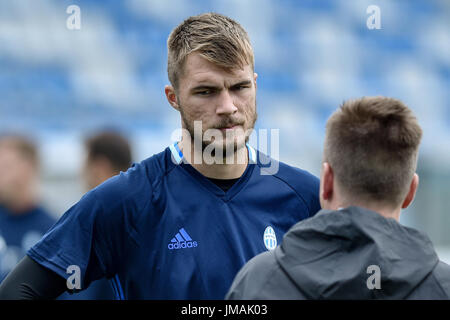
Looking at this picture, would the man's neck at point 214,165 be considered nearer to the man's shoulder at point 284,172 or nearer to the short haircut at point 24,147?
the man's shoulder at point 284,172

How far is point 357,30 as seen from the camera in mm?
9141

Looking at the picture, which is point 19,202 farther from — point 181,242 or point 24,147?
point 181,242

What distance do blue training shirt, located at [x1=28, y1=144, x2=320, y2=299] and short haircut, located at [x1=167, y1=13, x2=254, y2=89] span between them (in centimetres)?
40

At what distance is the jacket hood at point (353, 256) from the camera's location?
1.43 meters

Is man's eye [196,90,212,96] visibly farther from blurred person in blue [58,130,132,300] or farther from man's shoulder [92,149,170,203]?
blurred person in blue [58,130,132,300]

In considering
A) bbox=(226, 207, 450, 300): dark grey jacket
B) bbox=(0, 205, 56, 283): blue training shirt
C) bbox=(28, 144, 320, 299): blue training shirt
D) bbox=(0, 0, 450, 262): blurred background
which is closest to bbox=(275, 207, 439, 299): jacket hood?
bbox=(226, 207, 450, 300): dark grey jacket

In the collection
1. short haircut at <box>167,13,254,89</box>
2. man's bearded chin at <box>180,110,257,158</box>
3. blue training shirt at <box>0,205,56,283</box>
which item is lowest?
blue training shirt at <box>0,205,56,283</box>

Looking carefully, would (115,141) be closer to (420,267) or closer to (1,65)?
(420,267)

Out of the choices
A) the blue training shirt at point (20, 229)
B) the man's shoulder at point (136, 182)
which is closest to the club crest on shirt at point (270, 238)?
the man's shoulder at point (136, 182)

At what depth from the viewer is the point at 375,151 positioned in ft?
5.23

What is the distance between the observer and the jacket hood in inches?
56.2

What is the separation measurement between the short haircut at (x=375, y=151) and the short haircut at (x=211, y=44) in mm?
673

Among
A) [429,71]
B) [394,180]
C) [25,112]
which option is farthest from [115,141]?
[429,71]

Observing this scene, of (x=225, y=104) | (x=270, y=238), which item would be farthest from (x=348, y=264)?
(x=225, y=104)
